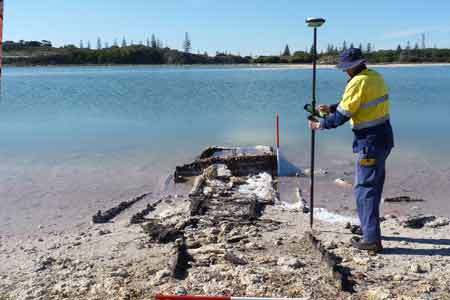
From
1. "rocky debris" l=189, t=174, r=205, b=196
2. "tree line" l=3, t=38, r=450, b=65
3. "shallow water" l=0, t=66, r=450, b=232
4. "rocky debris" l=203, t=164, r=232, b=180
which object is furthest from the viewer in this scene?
"tree line" l=3, t=38, r=450, b=65

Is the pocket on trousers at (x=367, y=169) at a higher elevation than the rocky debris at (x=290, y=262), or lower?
higher

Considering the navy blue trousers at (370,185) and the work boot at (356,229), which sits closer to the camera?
the navy blue trousers at (370,185)

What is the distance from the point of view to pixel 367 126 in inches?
227

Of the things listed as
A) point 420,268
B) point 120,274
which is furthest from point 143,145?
point 420,268

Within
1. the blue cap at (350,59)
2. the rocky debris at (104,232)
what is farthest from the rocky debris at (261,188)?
the blue cap at (350,59)

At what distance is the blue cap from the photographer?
5.83 meters

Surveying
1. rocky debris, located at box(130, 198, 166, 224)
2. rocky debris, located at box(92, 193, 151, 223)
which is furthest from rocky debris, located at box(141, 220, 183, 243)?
rocky debris, located at box(92, 193, 151, 223)

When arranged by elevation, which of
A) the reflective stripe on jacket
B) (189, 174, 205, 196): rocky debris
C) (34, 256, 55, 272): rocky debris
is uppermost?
the reflective stripe on jacket

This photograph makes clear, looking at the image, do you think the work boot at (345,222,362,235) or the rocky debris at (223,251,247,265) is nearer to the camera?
the rocky debris at (223,251,247,265)

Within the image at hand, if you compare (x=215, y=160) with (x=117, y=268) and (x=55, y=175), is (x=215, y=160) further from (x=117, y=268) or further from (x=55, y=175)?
(x=117, y=268)

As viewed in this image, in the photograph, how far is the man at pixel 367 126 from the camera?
224 inches

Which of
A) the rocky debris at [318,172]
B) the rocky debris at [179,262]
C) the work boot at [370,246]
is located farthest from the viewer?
the rocky debris at [318,172]

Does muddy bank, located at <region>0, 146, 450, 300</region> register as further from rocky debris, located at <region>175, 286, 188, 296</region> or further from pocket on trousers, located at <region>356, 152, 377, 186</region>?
pocket on trousers, located at <region>356, 152, 377, 186</region>

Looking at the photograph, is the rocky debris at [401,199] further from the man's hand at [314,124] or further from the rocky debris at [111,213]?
the rocky debris at [111,213]
